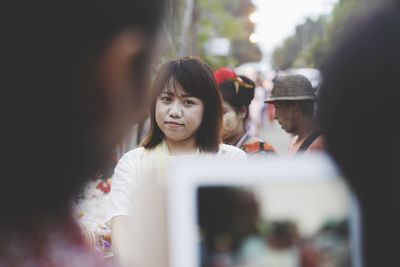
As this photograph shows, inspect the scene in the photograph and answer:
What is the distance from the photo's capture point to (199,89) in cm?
260

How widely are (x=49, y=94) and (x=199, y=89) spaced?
1855 mm

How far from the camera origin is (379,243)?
840 millimetres

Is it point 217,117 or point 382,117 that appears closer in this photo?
point 382,117

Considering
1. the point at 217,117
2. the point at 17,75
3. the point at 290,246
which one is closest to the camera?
the point at 17,75

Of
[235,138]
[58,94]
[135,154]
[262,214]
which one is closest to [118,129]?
[58,94]

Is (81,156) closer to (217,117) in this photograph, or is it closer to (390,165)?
(390,165)

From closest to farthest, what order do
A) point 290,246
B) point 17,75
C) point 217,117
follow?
point 17,75
point 290,246
point 217,117

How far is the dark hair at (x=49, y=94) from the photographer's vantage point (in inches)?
29.5

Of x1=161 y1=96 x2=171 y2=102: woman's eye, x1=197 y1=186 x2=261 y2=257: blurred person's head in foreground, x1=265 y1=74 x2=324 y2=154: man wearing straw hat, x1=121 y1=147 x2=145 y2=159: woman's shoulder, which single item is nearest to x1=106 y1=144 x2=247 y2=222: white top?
x1=121 y1=147 x2=145 y2=159: woman's shoulder

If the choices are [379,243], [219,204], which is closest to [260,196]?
[219,204]

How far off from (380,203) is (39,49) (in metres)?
0.44

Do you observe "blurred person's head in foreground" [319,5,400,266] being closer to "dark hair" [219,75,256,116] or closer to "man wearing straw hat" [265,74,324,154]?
"man wearing straw hat" [265,74,324,154]

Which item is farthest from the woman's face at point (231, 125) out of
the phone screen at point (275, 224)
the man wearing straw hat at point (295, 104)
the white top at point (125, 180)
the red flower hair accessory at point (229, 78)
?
the phone screen at point (275, 224)

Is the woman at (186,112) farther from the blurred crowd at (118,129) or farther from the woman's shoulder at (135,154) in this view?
the blurred crowd at (118,129)
